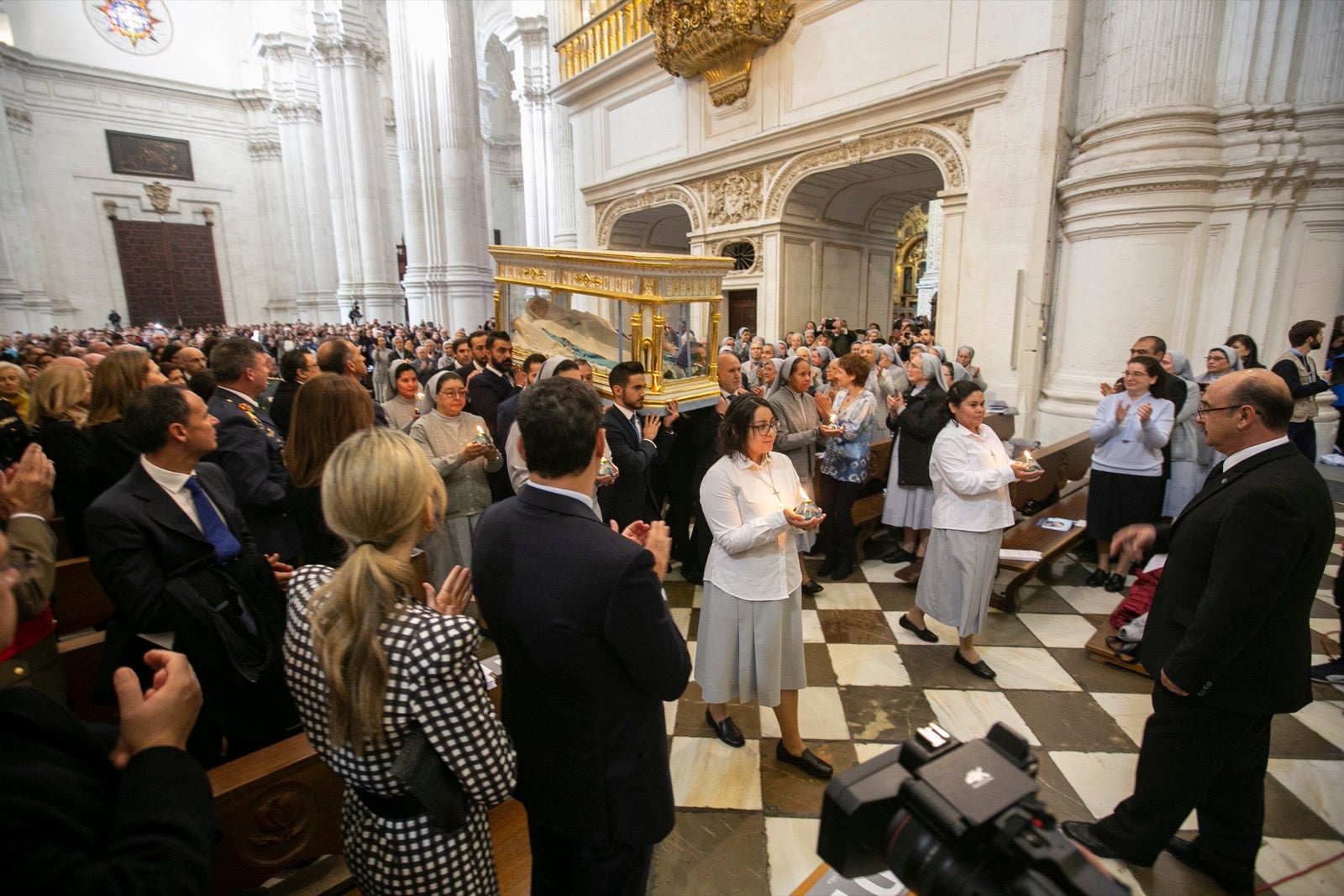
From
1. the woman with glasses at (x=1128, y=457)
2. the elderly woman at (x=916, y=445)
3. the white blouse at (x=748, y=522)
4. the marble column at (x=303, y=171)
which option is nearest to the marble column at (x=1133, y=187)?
the woman with glasses at (x=1128, y=457)

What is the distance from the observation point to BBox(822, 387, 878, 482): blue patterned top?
4.37 m

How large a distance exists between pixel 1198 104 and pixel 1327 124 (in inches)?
44.9

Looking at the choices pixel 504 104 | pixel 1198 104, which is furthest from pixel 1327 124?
pixel 504 104

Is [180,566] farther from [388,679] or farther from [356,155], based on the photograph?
[356,155]

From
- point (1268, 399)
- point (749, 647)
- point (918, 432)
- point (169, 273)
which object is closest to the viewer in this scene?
point (1268, 399)

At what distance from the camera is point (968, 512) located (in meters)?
3.19

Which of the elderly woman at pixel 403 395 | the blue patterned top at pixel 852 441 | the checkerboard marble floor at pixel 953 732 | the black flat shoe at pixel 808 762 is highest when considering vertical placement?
the elderly woman at pixel 403 395

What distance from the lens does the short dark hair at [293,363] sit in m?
4.03

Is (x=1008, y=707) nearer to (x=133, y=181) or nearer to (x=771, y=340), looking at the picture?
(x=771, y=340)

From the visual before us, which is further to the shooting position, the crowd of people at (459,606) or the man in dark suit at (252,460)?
the man in dark suit at (252,460)

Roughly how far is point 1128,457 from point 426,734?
4839 mm

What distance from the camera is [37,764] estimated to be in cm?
83

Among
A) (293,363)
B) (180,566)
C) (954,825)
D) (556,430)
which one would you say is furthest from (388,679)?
(293,363)

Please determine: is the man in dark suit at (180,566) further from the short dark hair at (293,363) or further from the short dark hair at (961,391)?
the short dark hair at (961,391)
